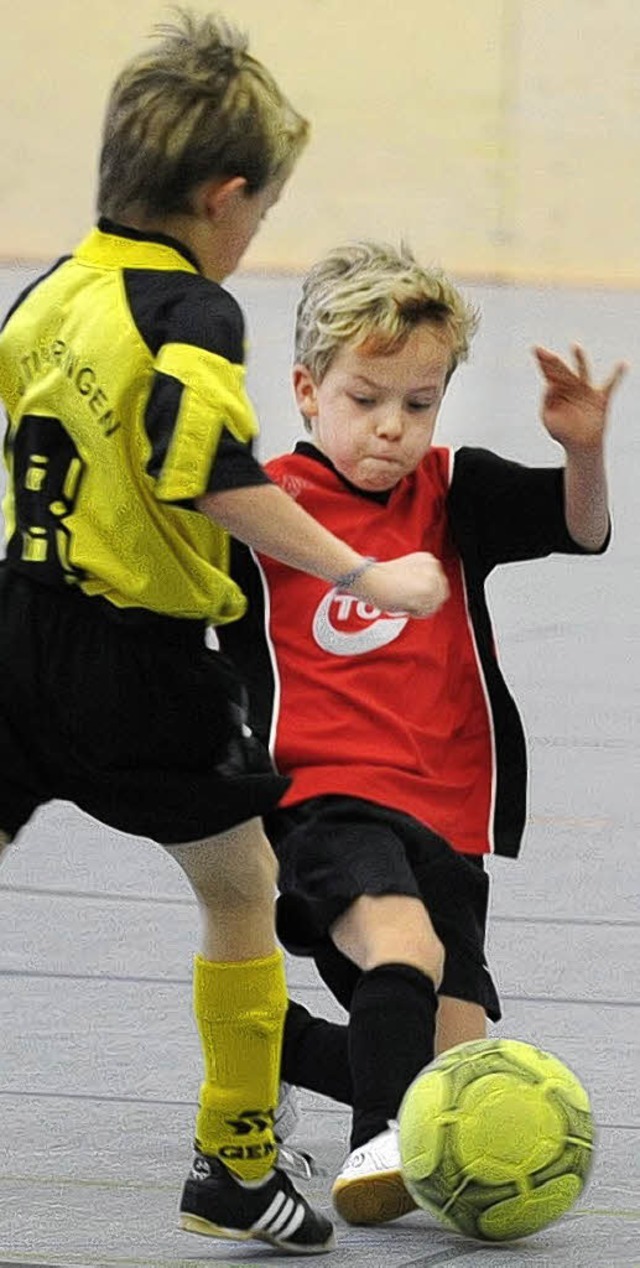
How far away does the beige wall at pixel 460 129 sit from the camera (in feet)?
65.5

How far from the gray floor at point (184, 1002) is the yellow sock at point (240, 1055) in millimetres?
105

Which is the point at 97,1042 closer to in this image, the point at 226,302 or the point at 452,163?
the point at 226,302

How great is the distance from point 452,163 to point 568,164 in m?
1.01

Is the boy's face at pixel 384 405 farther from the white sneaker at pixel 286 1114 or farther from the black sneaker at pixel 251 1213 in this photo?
the black sneaker at pixel 251 1213

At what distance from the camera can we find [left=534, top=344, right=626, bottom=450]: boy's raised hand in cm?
276

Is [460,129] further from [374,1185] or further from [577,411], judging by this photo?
[374,1185]

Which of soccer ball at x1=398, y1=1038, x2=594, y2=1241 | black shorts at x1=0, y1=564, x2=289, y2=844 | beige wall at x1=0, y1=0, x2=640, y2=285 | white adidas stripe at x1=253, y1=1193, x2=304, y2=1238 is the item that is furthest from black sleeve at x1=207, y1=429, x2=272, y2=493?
beige wall at x1=0, y1=0, x2=640, y2=285

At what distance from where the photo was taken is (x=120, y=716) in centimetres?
240

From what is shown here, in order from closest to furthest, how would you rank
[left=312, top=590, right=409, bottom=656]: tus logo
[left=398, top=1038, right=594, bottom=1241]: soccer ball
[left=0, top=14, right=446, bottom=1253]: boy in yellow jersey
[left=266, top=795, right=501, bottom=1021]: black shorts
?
[left=0, top=14, right=446, bottom=1253]: boy in yellow jersey
[left=398, top=1038, right=594, bottom=1241]: soccer ball
[left=266, top=795, right=501, bottom=1021]: black shorts
[left=312, top=590, right=409, bottom=656]: tus logo

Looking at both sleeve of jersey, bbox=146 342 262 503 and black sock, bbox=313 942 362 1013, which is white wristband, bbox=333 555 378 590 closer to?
sleeve of jersey, bbox=146 342 262 503

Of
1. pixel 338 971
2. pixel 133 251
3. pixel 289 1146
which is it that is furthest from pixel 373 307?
pixel 289 1146

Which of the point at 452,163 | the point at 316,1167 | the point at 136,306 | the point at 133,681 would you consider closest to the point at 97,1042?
the point at 316,1167

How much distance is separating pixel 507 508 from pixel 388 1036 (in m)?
0.70

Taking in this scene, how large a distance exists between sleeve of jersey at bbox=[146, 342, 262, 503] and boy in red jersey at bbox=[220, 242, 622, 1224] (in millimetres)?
590
